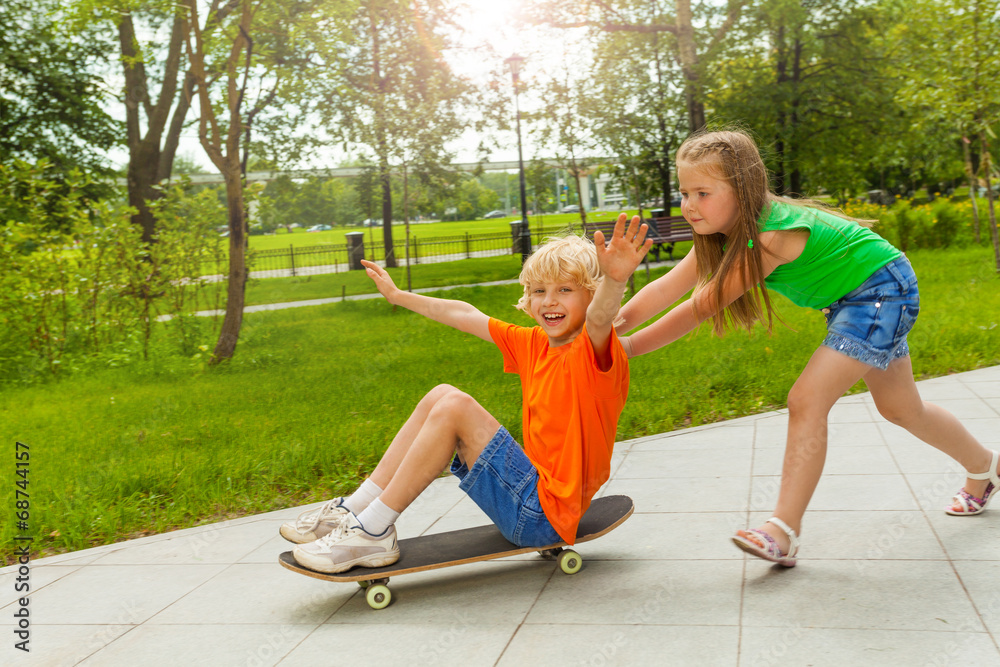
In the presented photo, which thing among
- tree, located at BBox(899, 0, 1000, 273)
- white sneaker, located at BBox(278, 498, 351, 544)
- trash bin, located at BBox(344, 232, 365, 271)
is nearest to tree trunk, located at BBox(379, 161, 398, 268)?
trash bin, located at BBox(344, 232, 365, 271)

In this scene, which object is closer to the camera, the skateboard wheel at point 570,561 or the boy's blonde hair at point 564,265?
the boy's blonde hair at point 564,265

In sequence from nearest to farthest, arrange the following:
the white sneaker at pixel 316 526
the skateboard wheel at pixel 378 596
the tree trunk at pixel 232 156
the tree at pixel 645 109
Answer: the skateboard wheel at pixel 378 596, the white sneaker at pixel 316 526, the tree trunk at pixel 232 156, the tree at pixel 645 109

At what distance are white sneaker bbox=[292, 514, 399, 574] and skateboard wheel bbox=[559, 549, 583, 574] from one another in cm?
71

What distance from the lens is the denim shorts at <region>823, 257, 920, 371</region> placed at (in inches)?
114

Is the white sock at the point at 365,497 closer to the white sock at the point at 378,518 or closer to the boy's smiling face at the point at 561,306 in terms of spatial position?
the white sock at the point at 378,518

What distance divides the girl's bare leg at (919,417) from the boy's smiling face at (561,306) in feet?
3.90

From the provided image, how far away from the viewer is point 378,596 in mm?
3100

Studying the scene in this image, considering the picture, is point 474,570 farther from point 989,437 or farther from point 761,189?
point 989,437

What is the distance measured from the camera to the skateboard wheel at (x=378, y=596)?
3.09m

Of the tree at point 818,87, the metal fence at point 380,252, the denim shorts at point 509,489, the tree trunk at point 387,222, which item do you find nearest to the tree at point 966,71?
the tree at point 818,87

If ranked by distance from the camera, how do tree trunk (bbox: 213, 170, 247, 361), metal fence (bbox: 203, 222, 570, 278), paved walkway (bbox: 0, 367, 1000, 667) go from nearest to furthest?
paved walkway (bbox: 0, 367, 1000, 667) < tree trunk (bbox: 213, 170, 247, 361) < metal fence (bbox: 203, 222, 570, 278)

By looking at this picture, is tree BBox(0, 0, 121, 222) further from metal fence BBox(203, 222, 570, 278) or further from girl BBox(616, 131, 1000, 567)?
girl BBox(616, 131, 1000, 567)

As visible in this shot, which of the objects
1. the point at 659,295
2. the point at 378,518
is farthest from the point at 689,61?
the point at 378,518

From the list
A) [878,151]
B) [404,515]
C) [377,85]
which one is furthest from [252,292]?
[404,515]
